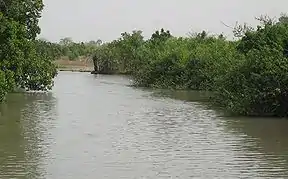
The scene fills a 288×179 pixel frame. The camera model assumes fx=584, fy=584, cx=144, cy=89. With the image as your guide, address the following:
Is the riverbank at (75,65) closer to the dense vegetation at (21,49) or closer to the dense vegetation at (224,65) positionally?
the dense vegetation at (224,65)

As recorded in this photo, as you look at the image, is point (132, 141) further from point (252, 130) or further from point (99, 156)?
point (252, 130)

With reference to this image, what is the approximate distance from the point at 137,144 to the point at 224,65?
1721 centimetres

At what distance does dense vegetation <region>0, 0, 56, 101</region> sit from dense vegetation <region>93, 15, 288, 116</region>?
9.88 m

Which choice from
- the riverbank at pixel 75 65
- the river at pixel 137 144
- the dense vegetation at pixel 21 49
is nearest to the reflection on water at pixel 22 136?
the river at pixel 137 144

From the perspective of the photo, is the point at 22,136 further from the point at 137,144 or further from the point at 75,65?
the point at 75,65

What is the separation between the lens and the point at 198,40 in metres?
52.8

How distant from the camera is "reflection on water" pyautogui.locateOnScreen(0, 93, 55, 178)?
11984 millimetres

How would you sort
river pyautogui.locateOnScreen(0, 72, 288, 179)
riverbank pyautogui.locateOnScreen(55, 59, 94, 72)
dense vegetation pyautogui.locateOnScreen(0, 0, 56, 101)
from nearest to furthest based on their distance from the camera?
1. river pyautogui.locateOnScreen(0, 72, 288, 179)
2. dense vegetation pyautogui.locateOnScreen(0, 0, 56, 101)
3. riverbank pyautogui.locateOnScreen(55, 59, 94, 72)

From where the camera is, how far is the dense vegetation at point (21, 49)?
27.7 meters

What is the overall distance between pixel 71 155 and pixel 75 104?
50.9 feet

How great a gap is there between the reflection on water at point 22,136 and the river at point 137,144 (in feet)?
0.06

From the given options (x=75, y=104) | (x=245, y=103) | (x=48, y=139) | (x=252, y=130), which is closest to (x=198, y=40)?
(x=75, y=104)

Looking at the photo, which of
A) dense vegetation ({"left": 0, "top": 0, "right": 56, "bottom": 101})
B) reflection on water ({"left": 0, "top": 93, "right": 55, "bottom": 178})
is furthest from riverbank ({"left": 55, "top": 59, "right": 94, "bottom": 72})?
reflection on water ({"left": 0, "top": 93, "right": 55, "bottom": 178})

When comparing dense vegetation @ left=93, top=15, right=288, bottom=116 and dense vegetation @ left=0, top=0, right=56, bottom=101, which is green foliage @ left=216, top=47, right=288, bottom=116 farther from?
dense vegetation @ left=0, top=0, right=56, bottom=101
